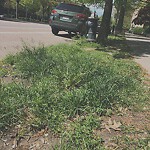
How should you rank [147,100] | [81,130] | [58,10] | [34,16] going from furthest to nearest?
[34,16] → [58,10] → [147,100] → [81,130]

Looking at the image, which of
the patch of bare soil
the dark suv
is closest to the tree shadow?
the dark suv

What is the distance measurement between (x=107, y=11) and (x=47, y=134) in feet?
39.9

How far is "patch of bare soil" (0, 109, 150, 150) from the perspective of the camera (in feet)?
10.8

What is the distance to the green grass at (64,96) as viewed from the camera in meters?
3.56

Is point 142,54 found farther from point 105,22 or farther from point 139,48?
point 105,22

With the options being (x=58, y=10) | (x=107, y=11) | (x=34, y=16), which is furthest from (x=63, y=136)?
(x=34, y=16)

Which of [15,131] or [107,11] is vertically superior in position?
[107,11]

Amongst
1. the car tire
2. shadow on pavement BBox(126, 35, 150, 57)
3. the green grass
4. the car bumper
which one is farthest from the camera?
the car tire

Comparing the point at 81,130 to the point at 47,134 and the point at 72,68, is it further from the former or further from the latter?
the point at 72,68

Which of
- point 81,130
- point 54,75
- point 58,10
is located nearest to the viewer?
point 81,130

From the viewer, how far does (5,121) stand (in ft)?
11.7

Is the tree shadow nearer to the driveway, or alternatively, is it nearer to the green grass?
the driveway

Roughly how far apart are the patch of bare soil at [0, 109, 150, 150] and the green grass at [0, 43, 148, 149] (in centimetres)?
11

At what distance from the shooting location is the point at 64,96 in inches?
163
